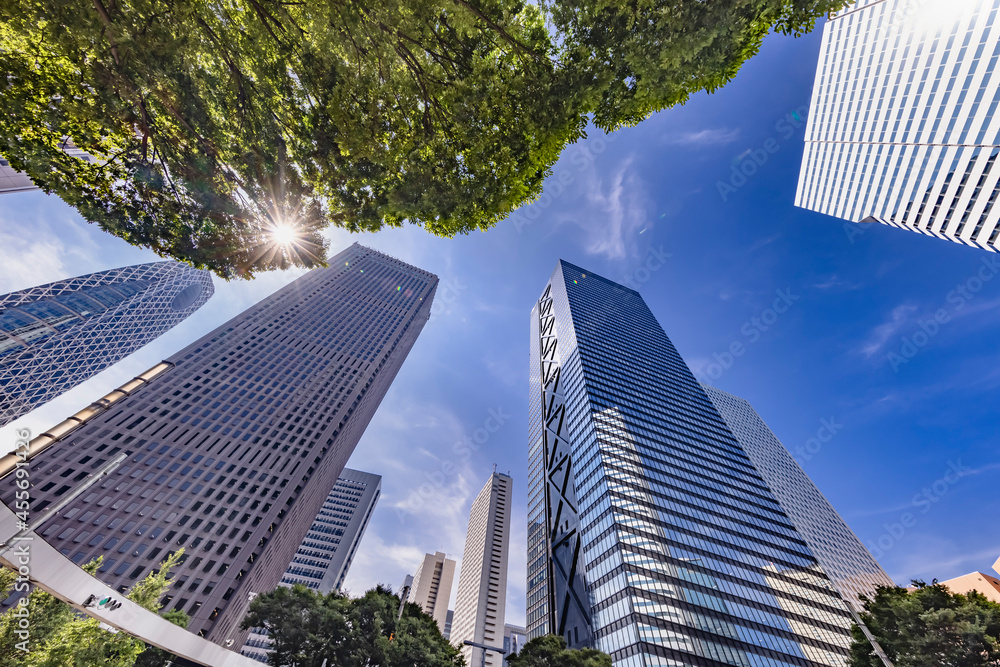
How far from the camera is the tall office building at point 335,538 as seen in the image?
102m

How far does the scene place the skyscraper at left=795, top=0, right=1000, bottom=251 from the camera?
4384 centimetres

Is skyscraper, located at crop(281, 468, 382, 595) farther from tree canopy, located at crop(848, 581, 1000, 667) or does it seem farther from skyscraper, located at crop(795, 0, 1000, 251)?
skyscraper, located at crop(795, 0, 1000, 251)

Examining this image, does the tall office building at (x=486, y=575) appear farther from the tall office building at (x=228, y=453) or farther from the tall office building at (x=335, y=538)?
the tall office building at (x=228, y=453)

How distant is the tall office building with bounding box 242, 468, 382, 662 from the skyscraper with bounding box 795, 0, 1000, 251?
12159 cm

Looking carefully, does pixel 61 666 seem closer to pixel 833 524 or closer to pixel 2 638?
pixel 2 638

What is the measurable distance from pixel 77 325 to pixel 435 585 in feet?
397

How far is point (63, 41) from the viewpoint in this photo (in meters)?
5.86

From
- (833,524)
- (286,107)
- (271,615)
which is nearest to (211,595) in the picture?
(271,615)

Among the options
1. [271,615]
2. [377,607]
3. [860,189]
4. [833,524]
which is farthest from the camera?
[833,524]

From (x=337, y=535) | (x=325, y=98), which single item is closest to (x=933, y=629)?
(x=325, y=98)

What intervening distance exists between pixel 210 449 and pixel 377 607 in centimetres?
4806

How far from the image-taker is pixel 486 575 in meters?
104

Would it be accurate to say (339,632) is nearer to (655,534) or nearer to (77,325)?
(655,534)

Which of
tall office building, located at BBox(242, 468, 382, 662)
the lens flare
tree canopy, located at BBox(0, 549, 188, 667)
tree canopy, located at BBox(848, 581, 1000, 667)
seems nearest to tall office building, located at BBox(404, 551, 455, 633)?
tall office building, located at BBox(242, 468, 382, 662)
